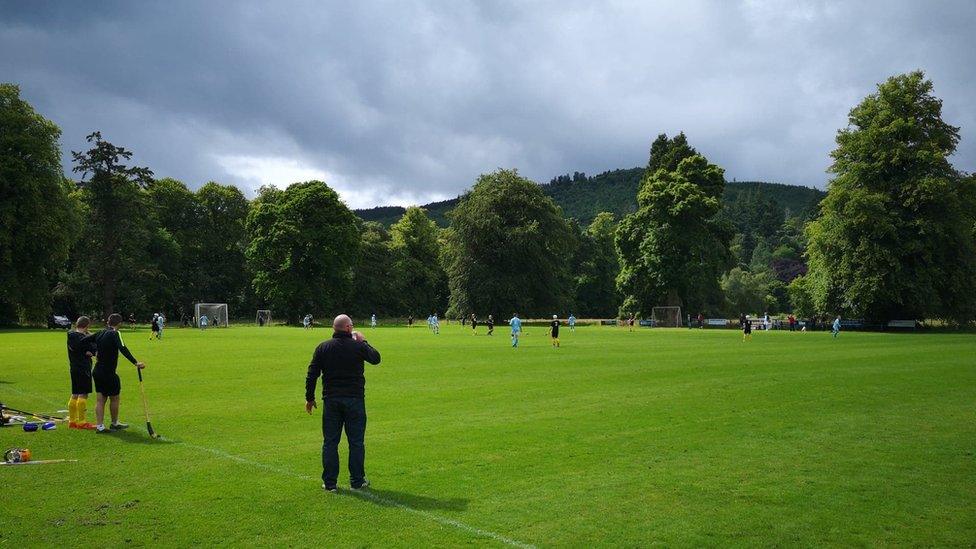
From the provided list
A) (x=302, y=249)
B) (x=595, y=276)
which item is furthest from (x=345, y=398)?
(x=595, y=276)

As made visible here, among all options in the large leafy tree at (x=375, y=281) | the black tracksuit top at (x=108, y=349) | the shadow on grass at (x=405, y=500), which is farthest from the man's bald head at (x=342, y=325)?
the large leafy tree at (x=375, y=281)

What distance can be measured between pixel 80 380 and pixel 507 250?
220 feet

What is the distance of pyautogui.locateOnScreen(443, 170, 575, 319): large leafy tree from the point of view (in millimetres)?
78812

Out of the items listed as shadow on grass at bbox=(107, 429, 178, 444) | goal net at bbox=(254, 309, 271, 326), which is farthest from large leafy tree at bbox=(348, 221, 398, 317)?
shadow on grass at bbox=(107, 429, 178, 444)

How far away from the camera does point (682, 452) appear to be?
34.5 ft

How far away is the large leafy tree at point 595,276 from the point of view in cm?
11019

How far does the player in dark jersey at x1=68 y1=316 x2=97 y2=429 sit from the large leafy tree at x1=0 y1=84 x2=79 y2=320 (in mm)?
54958

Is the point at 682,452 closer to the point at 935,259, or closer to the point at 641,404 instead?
the point at 641,404

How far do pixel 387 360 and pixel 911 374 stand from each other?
1838 cm

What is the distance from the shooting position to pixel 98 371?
1262 centimetres

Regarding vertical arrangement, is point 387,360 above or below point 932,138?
below

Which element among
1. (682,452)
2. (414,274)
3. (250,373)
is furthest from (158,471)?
(414,274)

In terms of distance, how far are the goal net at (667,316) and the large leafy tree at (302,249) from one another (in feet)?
127

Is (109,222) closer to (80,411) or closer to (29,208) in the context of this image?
→ (29,208)
